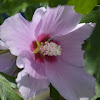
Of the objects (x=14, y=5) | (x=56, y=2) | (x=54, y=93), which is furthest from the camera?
(x=54, y=93)

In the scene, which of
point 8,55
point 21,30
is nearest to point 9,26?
point 21,30

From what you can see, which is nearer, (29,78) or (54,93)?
(29,78)

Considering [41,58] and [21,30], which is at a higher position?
[21,30]

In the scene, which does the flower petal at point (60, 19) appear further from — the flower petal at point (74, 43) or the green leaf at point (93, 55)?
the green leaf at point (93, 55)

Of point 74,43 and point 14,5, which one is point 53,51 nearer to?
point 74,43

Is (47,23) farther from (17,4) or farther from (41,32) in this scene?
(17,4)

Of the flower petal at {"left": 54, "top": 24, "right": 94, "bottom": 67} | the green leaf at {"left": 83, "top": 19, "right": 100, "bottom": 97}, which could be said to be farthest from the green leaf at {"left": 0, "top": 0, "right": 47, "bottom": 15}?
the flower petal at {"left": 54, "top": 24, "right": 94, "bottom": 67}

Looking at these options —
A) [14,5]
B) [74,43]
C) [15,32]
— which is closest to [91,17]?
[74,43]
